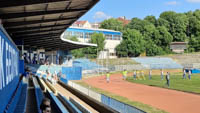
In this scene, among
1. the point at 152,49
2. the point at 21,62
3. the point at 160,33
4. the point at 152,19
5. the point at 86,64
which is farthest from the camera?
the point at 152,19

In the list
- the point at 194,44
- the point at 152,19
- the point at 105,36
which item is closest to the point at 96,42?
the point at 105,36

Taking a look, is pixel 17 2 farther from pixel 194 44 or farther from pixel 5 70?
pixel 194 44

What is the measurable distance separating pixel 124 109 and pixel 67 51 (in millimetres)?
49334

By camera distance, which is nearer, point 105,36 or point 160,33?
point 105,36

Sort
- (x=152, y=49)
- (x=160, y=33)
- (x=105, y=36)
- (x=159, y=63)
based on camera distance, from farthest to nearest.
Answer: (x=160, y=33), (x=152, y=49), (x=105, y=36), (x=159, y=63)

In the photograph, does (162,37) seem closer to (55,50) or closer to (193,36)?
(193,36)

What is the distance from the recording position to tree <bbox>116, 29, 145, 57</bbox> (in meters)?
78.9

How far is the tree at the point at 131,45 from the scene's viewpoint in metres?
78.9

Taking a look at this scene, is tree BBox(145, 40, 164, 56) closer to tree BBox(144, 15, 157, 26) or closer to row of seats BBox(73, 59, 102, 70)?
tree BBox(144, 15, 157, 26)

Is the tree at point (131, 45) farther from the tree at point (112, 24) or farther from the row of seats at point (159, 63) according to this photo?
the tree at point (112, 24)

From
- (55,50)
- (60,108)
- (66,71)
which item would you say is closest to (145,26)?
(55,50)

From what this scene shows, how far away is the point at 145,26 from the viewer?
8844 centimetres

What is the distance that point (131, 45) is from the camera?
78750mm

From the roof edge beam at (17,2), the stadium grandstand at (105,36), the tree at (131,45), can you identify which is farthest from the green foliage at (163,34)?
the roof edge beam at (17,2)
